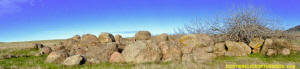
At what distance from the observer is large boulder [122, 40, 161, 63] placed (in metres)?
15.4

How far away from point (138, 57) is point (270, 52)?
1227cm

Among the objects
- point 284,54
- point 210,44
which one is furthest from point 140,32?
point 284,54


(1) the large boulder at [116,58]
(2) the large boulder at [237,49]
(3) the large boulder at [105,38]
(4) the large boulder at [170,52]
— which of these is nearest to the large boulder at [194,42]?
(4) the large boulder at [170,52]

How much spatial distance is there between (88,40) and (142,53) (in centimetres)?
1213

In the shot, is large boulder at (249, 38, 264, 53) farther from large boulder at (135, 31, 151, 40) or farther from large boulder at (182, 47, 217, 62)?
large boulder at (135, 31, 151, 40)

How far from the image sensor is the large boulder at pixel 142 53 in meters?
15.4

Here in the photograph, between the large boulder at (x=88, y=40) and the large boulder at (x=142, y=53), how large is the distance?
10.6 meters

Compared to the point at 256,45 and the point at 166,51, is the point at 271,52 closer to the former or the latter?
the point at 256,45

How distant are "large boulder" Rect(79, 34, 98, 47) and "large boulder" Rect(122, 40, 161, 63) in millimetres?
10631

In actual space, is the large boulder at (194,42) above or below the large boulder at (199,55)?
above

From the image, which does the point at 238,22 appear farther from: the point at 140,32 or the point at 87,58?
the point at 87,58

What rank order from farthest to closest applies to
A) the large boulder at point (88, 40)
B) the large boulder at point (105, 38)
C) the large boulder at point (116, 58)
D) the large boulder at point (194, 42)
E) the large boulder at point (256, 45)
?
the large boulder at point (105, 38) → the large boulder at point (88, 40) → the large boulder at point (256, 45) → the large boulder at point (194, 42) → the large boulder at point (116, 58)

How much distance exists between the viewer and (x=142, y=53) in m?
15.6

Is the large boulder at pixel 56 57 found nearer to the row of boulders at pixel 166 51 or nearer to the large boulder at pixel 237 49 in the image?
the row of boulders at pixel 166 51
